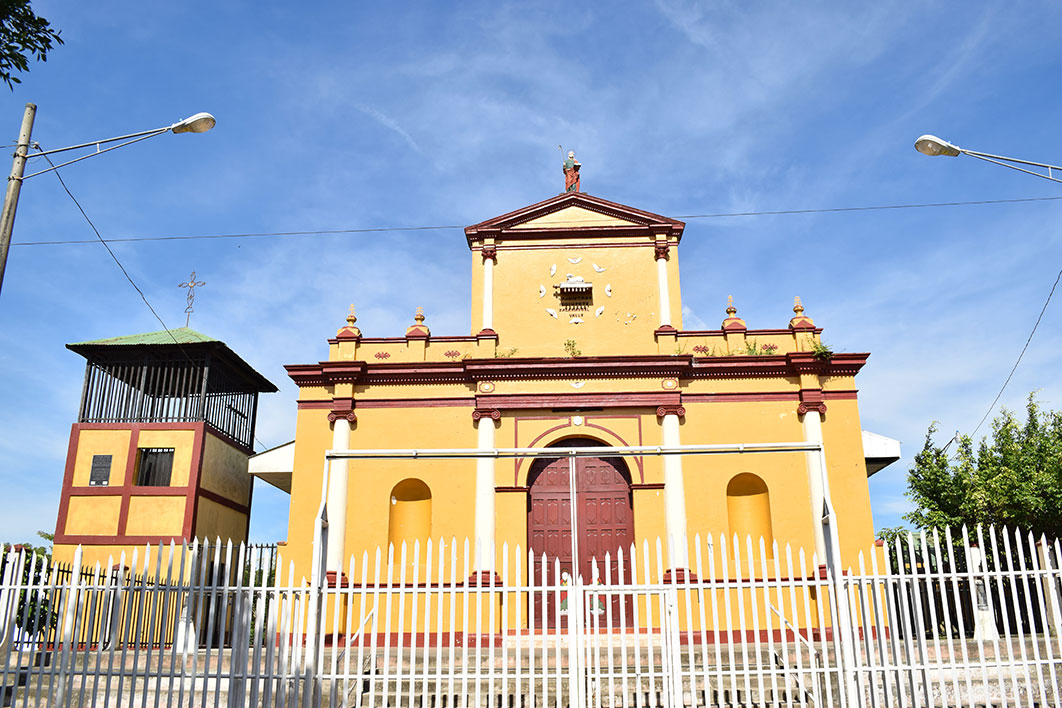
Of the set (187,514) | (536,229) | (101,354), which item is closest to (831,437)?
(536,229)

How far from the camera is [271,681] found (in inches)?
341

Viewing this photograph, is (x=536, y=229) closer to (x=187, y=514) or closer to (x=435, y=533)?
(x=435, y=533)

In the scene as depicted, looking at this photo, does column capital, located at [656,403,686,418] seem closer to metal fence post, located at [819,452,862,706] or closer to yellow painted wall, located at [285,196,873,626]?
yellow painted wall, located at [285,196,873,626]

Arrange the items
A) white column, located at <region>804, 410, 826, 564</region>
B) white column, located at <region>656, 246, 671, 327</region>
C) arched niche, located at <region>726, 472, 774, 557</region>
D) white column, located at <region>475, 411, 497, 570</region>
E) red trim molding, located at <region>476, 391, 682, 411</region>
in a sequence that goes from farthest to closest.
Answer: white column, located at <region>656, 246, 671, 327</region> → red trim molding, located at <region>476, 391, 682, 411</region> → arched niche, located at <region>726, 472, 774, 557</region> → white column, located at <region>475, 411, 497, 570</region> → white column, located at <region>804, 410, 826, 564</region>

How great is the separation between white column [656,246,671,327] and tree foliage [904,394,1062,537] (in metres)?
7.73

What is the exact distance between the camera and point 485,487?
15.6 metres

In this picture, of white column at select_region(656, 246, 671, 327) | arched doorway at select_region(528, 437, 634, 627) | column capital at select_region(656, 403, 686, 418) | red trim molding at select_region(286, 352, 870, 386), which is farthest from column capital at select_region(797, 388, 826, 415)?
arched doorway at select_region(528, 437, 634, 627)

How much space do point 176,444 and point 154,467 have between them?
2.35ft

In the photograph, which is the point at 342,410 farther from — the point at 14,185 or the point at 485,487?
the point at 14,185

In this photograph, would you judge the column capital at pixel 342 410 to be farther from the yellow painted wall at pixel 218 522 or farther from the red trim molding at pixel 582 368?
the yellow painted wall at pixel 218 522

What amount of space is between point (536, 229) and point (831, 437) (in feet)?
23.5

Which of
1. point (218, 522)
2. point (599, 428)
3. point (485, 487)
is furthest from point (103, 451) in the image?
point (599, 428)

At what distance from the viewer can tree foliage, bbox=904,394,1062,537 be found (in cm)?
1806

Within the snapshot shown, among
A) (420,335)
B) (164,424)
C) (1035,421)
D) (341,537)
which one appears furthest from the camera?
(1035,421)
